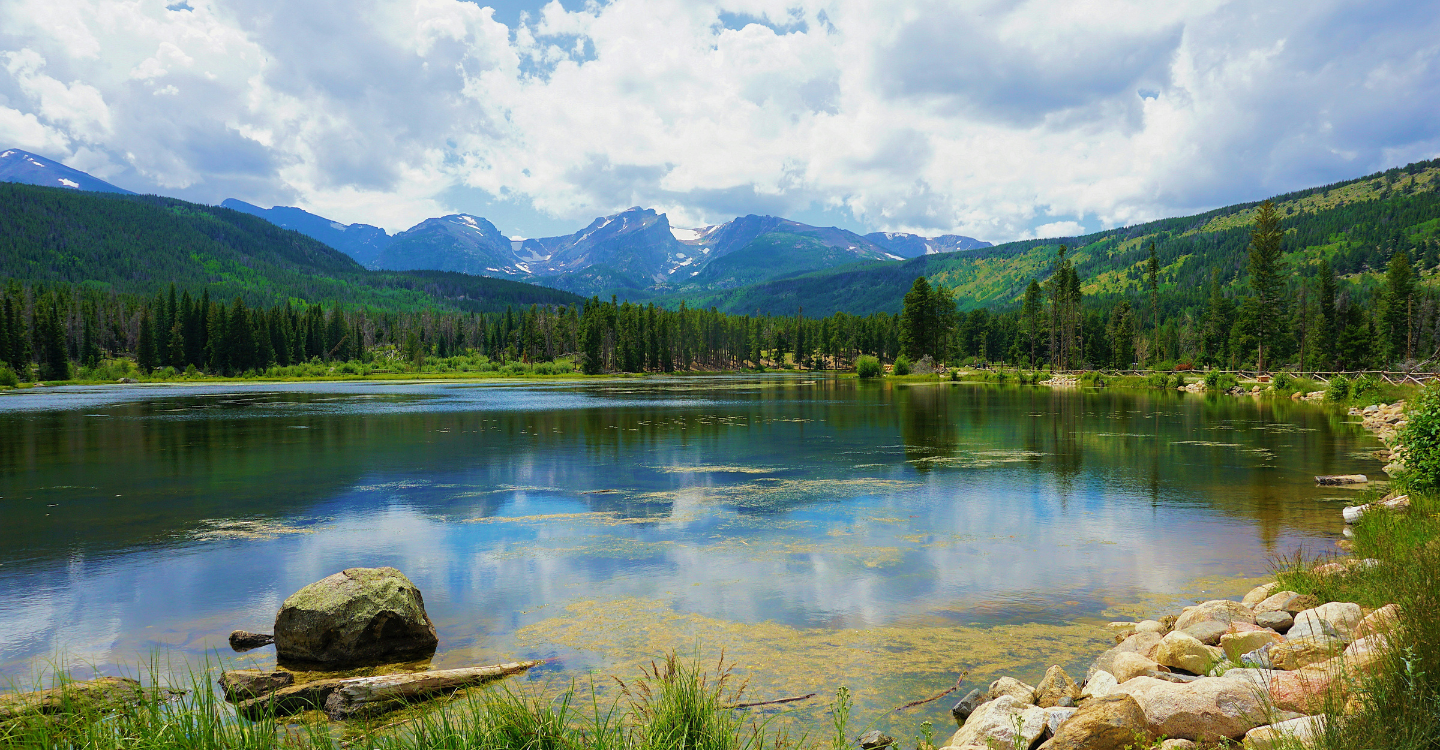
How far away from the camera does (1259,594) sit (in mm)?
10508

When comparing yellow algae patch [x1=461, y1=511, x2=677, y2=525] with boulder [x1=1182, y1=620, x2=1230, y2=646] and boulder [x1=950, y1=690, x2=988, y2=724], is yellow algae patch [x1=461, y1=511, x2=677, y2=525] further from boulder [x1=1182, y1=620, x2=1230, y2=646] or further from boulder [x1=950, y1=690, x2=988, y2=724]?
boulder [x1=1182, y1=620, x2=1230, y2=646]

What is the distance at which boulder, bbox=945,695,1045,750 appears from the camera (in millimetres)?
6266

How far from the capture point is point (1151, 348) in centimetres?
15062

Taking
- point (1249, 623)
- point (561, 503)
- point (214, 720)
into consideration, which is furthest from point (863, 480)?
point (214, 720)

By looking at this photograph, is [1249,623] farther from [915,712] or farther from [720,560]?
[720,560]

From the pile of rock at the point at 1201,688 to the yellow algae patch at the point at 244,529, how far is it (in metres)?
14.9

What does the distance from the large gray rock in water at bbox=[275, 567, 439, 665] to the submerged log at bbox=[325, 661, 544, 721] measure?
1.43 meters

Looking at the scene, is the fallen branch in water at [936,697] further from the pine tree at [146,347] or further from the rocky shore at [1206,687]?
the pine tree at [146,347]

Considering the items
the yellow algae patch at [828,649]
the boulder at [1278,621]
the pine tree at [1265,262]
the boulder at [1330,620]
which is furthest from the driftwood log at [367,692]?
the pine tree at [1265,262]

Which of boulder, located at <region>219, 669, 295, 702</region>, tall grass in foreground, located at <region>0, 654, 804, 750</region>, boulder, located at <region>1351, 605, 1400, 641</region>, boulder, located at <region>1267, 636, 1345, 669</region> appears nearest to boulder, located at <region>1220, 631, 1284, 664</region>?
boulder, located at <region>1267, 636, 1345, 669</region>

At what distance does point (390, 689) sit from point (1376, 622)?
9983 millimetres

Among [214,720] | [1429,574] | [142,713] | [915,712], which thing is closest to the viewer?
[214,720]

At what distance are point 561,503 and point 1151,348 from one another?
163324mm

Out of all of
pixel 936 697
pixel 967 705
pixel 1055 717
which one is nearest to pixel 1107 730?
pixel 1055 717
